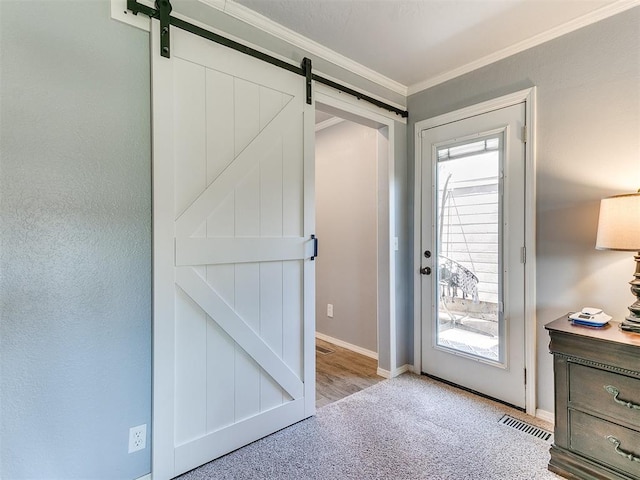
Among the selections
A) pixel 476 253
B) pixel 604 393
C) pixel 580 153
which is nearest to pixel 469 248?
pixel 476 253

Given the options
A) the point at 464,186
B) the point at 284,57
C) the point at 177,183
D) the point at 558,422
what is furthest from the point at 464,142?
the point at 177,183

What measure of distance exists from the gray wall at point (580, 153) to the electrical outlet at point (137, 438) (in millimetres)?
2375

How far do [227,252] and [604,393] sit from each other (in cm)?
200

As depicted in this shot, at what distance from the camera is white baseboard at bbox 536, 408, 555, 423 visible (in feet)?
6.89

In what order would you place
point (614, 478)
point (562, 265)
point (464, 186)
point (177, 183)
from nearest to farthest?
point (614, 478), point (177, 183), point (562, 265), point (464, 186)

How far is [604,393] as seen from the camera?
156 cm

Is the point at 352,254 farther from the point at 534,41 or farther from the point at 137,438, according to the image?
the point at 137,438

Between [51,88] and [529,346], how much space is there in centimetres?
298

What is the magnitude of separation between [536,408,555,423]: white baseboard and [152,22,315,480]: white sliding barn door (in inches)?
59.8

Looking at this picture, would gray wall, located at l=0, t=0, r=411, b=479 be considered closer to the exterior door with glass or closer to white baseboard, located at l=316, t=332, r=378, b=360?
the exterior door with glass

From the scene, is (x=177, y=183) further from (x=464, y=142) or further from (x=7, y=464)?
(x=464, y=142)

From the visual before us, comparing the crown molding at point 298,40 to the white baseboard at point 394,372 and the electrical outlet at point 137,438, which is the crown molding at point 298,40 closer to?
the electrical outlet at point 137,438

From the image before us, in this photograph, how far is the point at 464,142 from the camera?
8.38 feet

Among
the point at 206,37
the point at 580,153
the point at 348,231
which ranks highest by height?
the point at 206,37
